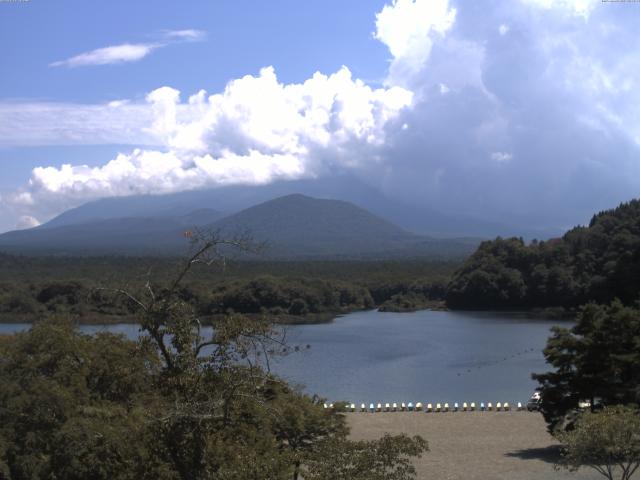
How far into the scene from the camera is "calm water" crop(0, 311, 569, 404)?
1206 inches

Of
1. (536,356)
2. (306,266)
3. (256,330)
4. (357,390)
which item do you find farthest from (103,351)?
(306,266)

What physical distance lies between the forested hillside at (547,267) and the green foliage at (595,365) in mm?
39677

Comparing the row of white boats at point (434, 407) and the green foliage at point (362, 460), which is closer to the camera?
the green foliage at point (362, 460)

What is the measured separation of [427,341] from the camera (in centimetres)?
4659

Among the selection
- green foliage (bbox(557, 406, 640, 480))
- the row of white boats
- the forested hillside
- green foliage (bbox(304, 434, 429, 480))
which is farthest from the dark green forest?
green foliage (bbox(304, 434, 429, 480))

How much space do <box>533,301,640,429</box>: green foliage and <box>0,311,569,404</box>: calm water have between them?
9.63 meters

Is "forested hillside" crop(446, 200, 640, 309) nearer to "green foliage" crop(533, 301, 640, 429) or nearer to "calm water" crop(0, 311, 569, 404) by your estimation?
"calm water" crop(0, 311, 569, 404)

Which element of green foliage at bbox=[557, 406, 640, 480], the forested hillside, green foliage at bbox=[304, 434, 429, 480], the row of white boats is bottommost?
the row of white boats

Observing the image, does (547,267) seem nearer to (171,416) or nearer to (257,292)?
(257,292)

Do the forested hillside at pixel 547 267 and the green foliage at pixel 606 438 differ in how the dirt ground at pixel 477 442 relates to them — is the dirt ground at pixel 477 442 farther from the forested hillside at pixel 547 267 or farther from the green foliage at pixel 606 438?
the forested hillside at pixel 547 267

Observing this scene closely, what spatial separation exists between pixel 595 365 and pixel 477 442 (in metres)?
3.56

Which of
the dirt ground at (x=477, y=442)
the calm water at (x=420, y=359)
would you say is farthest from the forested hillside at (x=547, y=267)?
the dirt ground at (x=477, y=442)

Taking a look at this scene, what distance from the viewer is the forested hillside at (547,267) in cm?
6097

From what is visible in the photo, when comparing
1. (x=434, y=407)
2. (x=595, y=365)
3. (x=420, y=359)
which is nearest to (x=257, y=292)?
(x=420, y=359)
